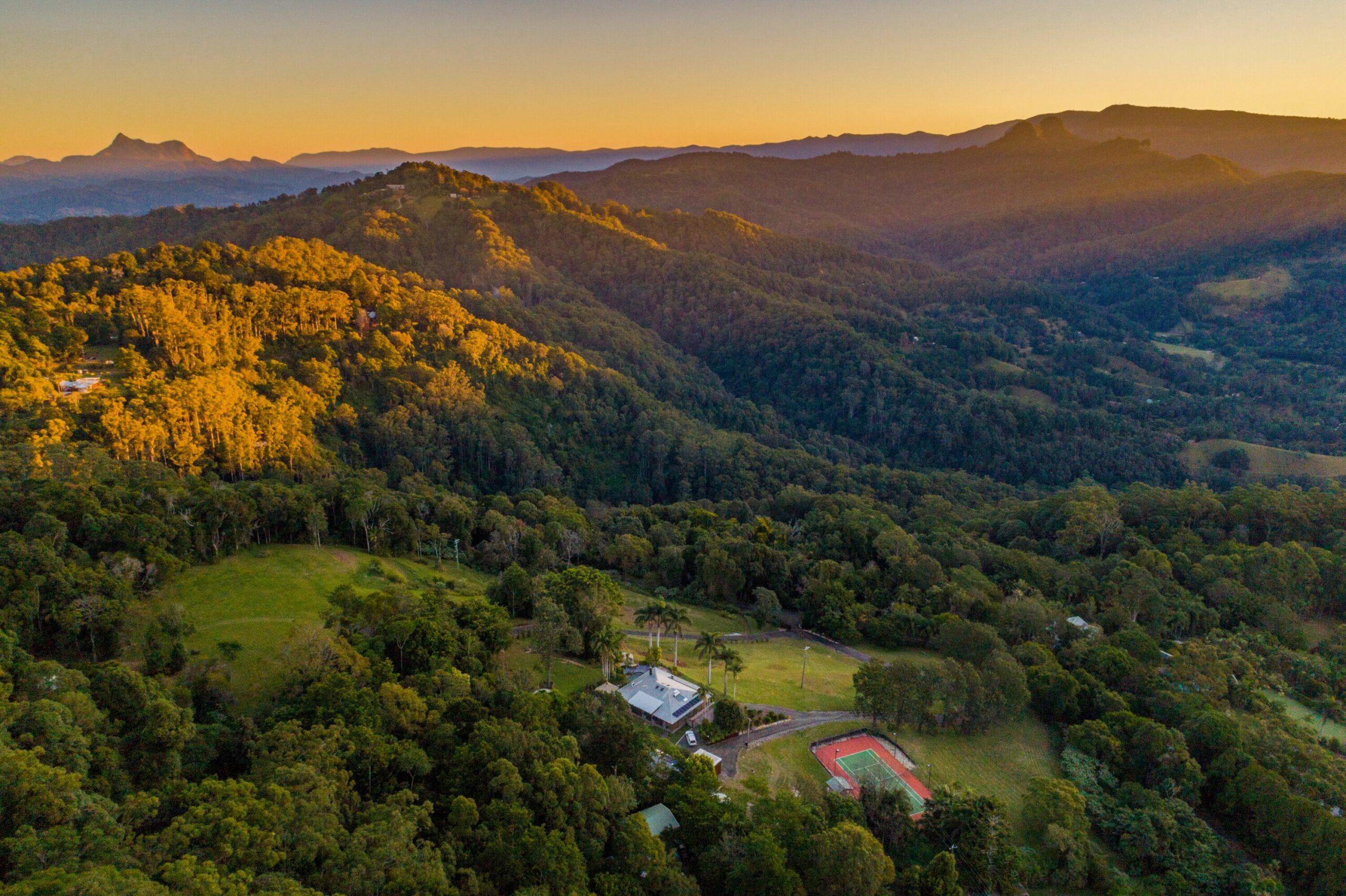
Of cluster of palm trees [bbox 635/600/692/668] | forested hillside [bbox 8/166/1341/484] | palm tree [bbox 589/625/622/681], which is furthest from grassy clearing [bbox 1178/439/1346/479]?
palm tree [bbox 589/625/622/681]

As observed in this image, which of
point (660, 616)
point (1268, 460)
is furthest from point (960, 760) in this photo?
point (1268, 460)

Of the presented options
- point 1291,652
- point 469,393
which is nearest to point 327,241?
point 469,393

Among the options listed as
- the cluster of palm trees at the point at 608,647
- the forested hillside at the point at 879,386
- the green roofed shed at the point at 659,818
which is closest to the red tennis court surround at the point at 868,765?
the green roofed shed at the point at 659,818

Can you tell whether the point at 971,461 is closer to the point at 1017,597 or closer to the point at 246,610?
the point at 1017,597

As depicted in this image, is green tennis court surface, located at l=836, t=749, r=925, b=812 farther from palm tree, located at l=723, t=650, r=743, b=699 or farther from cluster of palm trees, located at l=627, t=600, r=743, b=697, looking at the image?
cluster of palm trees, located at l=627, t=600, r=743, b=697

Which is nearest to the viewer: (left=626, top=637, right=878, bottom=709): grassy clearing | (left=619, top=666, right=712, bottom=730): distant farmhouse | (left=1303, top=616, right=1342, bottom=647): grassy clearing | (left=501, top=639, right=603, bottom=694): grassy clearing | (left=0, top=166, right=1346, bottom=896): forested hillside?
(left=0, top=166, right=1346, bottom=896): forested hillside

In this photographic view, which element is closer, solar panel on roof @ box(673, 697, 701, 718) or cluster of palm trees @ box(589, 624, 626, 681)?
solar panel on roof @ box(673, 697, 701, 718)
